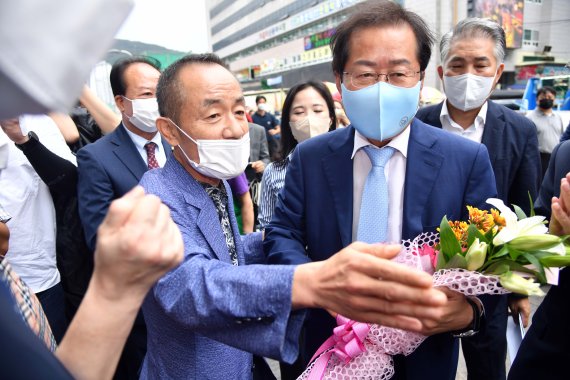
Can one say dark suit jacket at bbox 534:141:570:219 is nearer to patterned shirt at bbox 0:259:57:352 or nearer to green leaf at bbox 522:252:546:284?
green leaf at bbox 522:252:546:284

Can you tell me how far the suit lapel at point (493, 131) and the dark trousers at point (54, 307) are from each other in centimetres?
266

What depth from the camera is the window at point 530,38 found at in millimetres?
31656

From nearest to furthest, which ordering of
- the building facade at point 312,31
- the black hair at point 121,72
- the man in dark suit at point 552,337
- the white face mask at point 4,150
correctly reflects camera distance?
the man in dark suit at point 552,337 → the white face mask at point 4,150 → the black hair at point 121,72 → the building facade at point 312,31

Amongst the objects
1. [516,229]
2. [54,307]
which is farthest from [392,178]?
[54,307]

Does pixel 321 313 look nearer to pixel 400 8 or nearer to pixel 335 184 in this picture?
pixel 335 184

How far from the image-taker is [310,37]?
4641 cm

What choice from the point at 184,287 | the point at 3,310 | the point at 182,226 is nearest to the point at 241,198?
the point at 182,226

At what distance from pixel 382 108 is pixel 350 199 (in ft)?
1.22

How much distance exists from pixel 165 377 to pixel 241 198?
1856mm

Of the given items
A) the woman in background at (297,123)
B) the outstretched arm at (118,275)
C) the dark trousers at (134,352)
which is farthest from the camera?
the woman in background at (297,123)

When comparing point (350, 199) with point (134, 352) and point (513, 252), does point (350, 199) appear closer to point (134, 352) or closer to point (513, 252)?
point (513, 252)

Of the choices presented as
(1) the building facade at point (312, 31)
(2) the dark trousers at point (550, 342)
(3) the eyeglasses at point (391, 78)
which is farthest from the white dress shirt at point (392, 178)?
(1) the building facade at point (312, 31)

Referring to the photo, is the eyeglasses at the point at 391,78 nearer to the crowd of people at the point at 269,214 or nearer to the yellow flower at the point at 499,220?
the crowd of people at the point at 269,214

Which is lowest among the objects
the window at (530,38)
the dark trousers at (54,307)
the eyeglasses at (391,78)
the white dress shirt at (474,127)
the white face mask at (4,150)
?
the dark trousers at (54,307)
